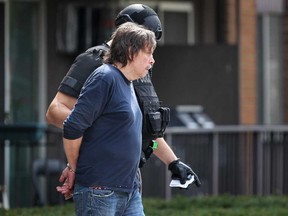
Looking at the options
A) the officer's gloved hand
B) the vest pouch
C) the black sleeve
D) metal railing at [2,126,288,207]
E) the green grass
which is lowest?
the green grass

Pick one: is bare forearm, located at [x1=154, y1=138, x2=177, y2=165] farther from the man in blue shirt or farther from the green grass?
the green grass

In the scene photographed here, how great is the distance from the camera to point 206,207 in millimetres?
8805

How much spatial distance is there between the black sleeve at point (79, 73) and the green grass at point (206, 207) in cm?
269

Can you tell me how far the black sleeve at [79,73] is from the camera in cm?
490

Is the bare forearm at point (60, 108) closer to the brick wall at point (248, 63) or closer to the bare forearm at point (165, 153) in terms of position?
the bare forearm at point (165, 153)

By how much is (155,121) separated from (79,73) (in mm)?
499

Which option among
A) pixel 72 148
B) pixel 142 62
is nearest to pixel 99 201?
pixel 72 148

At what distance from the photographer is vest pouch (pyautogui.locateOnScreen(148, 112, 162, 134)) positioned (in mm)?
4879

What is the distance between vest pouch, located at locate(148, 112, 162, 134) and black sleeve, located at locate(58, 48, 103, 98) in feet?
1.32

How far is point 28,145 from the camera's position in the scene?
33.0 ft

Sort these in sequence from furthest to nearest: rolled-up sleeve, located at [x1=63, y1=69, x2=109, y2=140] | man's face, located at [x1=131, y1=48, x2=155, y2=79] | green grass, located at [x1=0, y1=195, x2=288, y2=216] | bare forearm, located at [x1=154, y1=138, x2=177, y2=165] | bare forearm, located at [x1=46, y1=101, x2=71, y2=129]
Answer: green grass, located at [x1=0, y1=195, x2=288, y2=216] < bare forearm, located at [x1=154, y1=138, x2=177, y2=165] < bare forearm, located at [x1=46, y1=101, x2=71, y2=129] < man's face, located at [x1=131, y1=48, x2=155, y2=79] < rolled-up sleeve, located at [x1=63, y1=69, x2=109, y2=140]

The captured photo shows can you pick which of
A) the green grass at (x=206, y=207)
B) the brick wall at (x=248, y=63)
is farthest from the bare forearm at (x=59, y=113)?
the brick wall at (x=248, y=63)

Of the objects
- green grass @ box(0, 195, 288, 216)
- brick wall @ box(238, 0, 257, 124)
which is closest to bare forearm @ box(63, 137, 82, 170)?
green grass @ box(0, 195, 288, 216)

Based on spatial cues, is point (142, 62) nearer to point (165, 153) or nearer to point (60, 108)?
point (60, 108)
